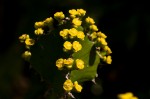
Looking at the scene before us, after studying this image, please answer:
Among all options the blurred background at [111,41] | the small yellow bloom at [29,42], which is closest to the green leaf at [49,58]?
the small yellow bloom at [29,42]

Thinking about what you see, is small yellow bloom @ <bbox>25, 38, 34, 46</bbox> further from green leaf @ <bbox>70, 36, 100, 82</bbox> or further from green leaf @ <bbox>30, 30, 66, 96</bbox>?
green leaf @ <bbox>70, 36, 100, 82</bbox>

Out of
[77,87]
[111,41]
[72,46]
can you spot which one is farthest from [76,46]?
[111,41]

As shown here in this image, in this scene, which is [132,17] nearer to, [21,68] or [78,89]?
[21,68]

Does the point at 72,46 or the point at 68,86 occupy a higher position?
the point at 72,46

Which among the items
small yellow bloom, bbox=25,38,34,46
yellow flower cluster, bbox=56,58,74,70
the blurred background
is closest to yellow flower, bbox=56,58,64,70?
yellow flower cluster, bbox=56,58,74,70

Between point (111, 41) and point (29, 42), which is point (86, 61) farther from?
point (111, 41)
